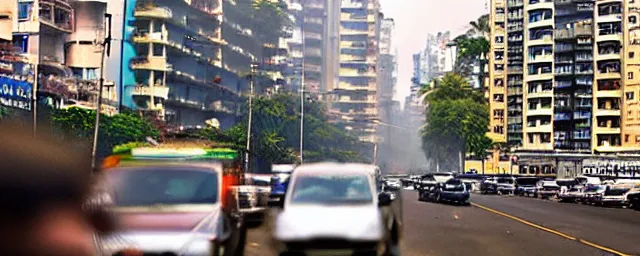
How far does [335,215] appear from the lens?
1097 cm

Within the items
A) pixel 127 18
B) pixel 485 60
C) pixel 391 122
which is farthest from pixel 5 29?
pixel 391 122

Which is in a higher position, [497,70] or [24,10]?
[497,70]

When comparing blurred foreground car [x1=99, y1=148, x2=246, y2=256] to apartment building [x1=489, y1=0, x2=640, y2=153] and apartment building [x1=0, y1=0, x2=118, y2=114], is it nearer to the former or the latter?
apartment building [x1=0, y1=0, x2=118, y2=114]

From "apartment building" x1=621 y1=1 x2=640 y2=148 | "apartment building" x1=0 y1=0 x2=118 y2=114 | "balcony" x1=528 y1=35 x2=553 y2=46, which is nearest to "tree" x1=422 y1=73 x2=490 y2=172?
"balcony" x1=528 y1=35 x2=553 y2=46

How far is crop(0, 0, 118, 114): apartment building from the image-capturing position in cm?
5150

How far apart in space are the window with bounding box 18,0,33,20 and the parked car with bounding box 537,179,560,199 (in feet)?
114

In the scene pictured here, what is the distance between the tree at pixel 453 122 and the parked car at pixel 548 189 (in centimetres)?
2814

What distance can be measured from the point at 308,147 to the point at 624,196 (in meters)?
41.1

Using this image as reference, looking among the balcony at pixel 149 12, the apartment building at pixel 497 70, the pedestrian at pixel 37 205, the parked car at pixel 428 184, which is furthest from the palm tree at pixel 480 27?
the pedestrian at pixel 37 205

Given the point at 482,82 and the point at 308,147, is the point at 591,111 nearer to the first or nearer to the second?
the point at 482,82

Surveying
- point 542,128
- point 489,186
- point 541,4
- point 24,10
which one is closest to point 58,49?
point 24,10

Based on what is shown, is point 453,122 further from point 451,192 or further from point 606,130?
point 451,192

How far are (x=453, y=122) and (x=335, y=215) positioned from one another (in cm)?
6944

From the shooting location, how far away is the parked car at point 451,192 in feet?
112
